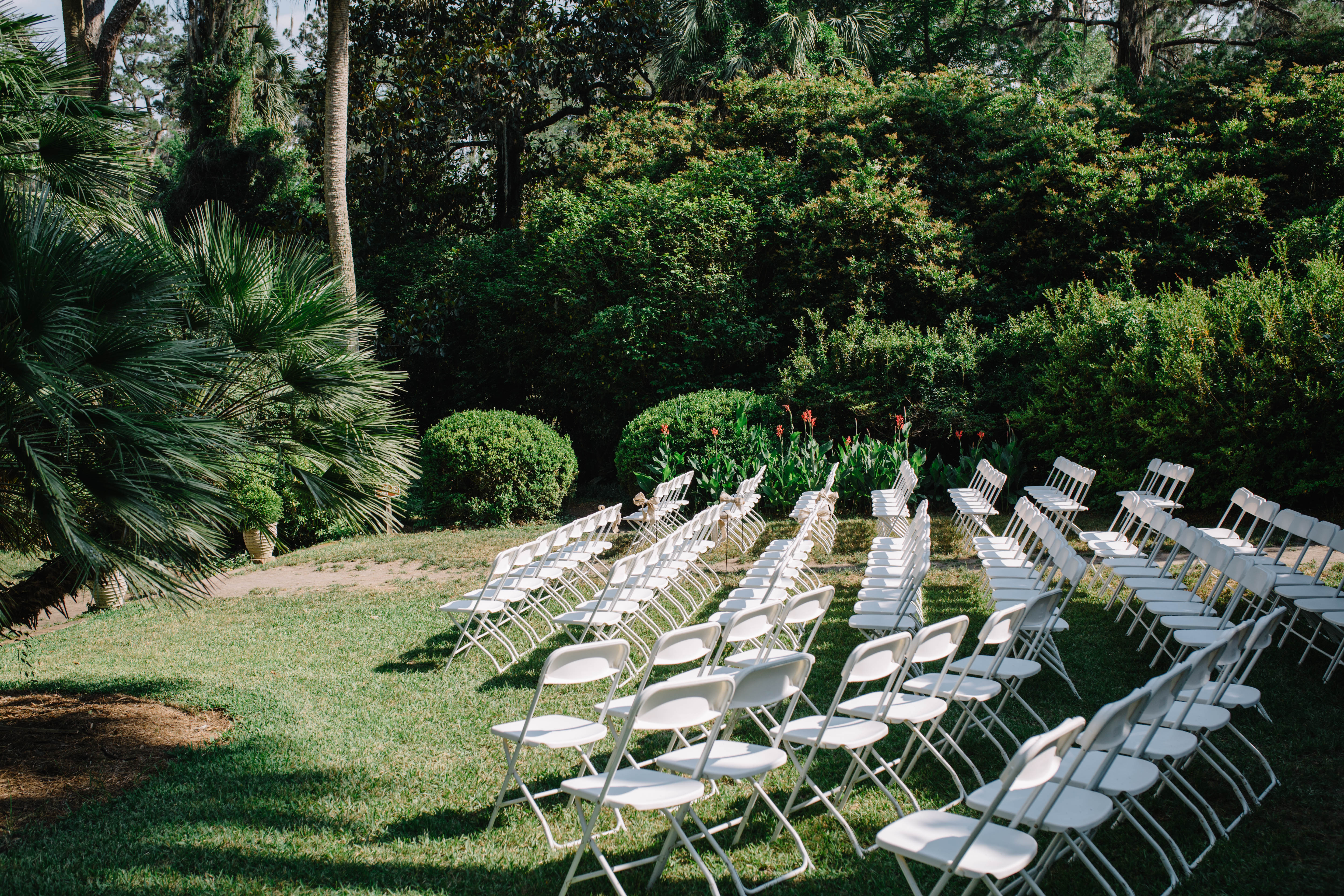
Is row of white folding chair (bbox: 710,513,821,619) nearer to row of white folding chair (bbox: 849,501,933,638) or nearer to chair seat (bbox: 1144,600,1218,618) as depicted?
row of white folding chair (bbox: 849,501,933,638)

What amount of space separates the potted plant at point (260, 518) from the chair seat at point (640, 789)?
348 inches

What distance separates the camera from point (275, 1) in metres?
20.4

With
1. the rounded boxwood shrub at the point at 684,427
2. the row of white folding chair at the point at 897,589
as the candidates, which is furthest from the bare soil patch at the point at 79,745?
the rounded boxwood shrub at the point at 684,427

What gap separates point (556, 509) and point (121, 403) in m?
9.27

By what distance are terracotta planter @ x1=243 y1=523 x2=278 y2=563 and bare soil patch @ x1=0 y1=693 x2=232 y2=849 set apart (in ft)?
18.2

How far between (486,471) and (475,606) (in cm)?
682

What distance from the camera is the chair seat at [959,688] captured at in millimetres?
3635

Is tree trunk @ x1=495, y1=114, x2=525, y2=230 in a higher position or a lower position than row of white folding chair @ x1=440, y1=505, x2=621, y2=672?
higher

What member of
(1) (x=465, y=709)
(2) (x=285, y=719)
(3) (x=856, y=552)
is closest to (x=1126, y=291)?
(3) (x=856, y=552)

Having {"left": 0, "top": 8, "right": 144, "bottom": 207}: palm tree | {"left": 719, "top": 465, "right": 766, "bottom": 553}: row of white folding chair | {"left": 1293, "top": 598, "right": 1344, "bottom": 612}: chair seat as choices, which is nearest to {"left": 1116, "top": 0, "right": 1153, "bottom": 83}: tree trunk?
{"left": 719, "top": 465, "right": 766, "bottom": 553}: row of white folding chair

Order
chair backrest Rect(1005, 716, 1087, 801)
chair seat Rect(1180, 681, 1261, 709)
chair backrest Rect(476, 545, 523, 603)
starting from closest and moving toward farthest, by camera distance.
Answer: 1. chair backrest Rect(1005, 716, 1087, 801)
2. chair seat Rect(1180, 681, 1261, 709)
3. chair backrest Rect(476, 545, 523, 603)

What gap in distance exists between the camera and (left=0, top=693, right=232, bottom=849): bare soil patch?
12.8 feet

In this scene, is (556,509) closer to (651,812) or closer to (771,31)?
(651,812)

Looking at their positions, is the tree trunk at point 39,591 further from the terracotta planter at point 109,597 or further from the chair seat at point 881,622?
the terracotta planter at point 109,597
